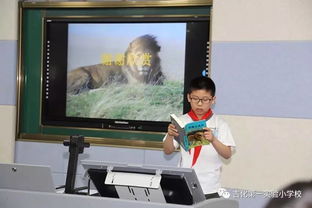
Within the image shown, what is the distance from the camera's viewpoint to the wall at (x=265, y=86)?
353 cm

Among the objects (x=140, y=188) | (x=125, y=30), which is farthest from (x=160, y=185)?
(x=125, y=30)

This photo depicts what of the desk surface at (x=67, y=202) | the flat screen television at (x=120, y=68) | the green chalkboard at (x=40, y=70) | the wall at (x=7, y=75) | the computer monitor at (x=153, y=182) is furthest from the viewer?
the wall at (x=7, y=75)

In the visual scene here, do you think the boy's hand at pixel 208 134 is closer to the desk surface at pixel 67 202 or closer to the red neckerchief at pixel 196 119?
the red neckerchief at pixel 196 119

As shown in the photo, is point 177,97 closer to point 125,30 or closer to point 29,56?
point 125,30

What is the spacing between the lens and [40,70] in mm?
4219

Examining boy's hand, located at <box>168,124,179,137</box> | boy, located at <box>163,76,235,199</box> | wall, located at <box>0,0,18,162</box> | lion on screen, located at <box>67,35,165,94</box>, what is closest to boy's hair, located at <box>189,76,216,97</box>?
boy, located at <box>163,76,235,199</box>

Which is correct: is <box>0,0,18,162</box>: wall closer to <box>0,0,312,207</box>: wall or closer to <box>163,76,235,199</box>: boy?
<box>0,0,312,207</box>: wall

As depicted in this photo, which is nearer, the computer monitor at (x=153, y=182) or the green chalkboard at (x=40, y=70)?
the computer monitor at (x=153, y=182)

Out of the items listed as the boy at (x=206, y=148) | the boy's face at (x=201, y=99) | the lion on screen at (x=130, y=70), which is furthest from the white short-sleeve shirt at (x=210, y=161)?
the lion on screen at (x=130, y=70)

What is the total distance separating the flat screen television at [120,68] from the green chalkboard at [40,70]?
51mm

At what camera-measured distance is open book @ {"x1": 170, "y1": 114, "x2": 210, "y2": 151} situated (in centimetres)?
249

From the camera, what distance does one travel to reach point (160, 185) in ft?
6.20

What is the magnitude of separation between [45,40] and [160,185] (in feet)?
8.71

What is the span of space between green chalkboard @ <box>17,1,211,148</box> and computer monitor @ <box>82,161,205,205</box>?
195cm
